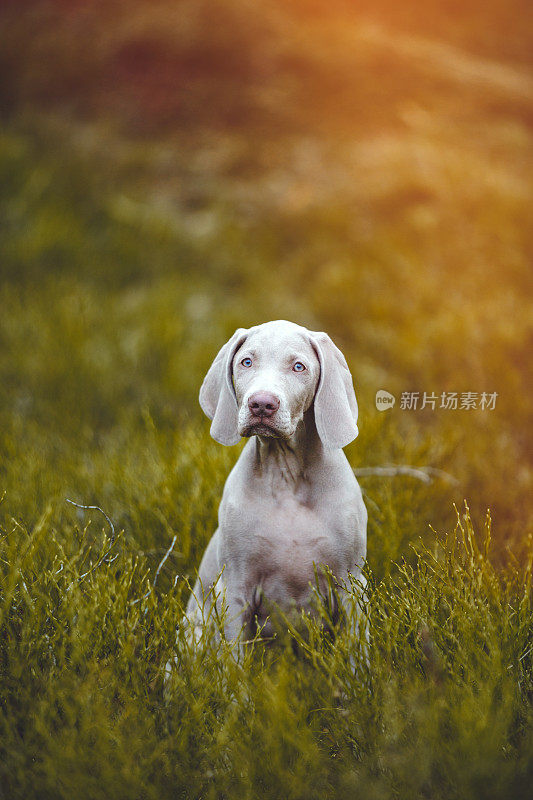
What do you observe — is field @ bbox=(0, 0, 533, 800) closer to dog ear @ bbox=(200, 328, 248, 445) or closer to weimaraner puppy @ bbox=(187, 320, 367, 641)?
weimaraner puppy @ bbox=(187, 320, 367, 641)

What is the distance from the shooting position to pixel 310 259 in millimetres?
6691

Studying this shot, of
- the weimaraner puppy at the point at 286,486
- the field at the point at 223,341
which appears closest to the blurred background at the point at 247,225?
the field at the point at 223,341

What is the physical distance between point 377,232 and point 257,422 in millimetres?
5372

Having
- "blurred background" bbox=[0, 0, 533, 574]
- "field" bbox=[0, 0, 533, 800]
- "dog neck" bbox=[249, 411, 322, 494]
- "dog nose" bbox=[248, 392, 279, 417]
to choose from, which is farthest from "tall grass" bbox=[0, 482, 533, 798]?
"blurred background" bbox=[0, 0, 533, 574]

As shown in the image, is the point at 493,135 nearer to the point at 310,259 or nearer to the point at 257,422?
the point at 310,259

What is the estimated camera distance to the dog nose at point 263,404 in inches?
69.7

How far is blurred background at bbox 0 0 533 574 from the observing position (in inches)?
167

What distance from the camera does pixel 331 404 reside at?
1979 mm

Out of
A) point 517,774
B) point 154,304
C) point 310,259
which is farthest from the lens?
point 310,259

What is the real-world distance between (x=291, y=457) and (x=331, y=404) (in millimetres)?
233

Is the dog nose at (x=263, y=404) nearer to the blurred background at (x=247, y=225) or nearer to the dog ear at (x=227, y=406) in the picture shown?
the dog ear at (x=227, y=406)

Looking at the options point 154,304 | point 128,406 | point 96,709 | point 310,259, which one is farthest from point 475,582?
point 310,259

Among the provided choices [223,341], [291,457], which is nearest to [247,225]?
[223,341]

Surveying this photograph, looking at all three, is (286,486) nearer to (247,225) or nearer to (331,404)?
(331,404)
